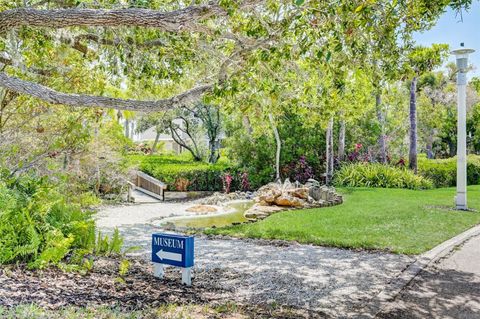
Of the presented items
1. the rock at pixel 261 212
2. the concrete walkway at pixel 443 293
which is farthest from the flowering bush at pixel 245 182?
the concrete walkway at pixel 443 293

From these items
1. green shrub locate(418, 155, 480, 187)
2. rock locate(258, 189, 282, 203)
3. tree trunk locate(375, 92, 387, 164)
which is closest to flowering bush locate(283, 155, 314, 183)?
tree trunk locate(375, 92, 387, 164)

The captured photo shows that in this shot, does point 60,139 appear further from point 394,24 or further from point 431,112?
point 431,112

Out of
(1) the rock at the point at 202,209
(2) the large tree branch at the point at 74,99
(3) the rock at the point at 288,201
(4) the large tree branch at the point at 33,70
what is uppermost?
(4) the large tree branch at the point at 33,70

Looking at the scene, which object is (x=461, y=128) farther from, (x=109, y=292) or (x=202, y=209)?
(x=109, y=292)

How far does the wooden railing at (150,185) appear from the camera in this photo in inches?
706

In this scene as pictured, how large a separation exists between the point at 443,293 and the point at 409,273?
77 cm

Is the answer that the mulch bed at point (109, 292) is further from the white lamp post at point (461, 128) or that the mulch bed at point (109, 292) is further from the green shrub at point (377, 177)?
the green shrub at point (377, 177)

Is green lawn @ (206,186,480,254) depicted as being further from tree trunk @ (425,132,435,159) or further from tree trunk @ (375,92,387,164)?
tree trunk @ (425,132,435,159)

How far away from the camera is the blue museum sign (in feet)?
16.4

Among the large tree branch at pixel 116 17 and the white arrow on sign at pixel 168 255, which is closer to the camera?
the large tree branch at pixel 116 17

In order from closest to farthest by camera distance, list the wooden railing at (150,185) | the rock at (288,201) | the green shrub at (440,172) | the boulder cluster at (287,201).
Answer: the boulder cluster at (287,201) → the rock at (288,201) → the wooden railing at (150,185) → the green shrub at (440,172)

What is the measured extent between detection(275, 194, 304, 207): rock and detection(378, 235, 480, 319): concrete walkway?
6263 mm

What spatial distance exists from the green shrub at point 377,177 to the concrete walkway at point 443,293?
11.1m

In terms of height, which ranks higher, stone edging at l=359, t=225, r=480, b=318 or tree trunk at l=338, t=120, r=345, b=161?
tree trunk at l=338, t=120, r=345, b=161
